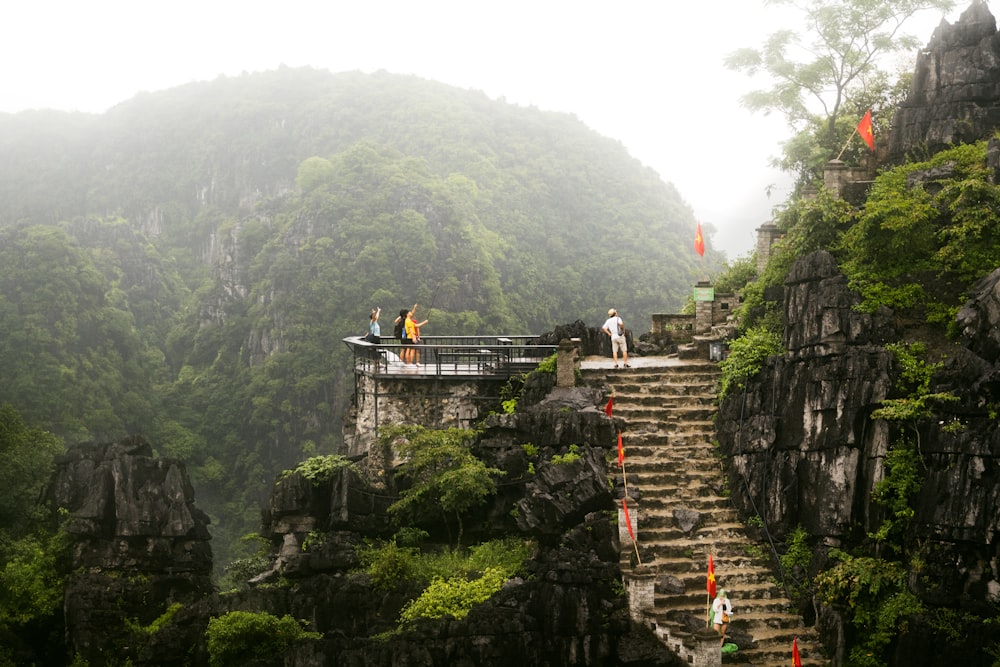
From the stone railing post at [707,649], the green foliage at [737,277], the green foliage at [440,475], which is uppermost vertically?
→ the green foliage at [737,277]

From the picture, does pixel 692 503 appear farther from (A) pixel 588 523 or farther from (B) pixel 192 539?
(B) pixel 192 539

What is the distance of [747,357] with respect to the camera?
21203 millimetres

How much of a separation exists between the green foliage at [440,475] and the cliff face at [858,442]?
535 centimetres

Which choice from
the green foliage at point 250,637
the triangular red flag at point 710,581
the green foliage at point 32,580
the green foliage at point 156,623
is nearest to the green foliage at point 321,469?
the green foliage at point 250,637

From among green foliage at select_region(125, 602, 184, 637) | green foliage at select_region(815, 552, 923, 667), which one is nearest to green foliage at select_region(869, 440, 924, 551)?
green foliage at select_region(815, 552, 923, 667)

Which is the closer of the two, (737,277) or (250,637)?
(250,637)

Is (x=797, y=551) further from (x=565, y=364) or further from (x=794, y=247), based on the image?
(x=794, y=247)

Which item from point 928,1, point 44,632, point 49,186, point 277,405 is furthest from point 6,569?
point 49,186

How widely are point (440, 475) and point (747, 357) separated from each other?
7.20m

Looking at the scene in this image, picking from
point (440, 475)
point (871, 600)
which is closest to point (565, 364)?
point (440, 475)

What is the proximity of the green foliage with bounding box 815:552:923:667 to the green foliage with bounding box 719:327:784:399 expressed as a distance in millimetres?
4840

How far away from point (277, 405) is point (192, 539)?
37848mm

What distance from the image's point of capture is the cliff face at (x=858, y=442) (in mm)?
16062

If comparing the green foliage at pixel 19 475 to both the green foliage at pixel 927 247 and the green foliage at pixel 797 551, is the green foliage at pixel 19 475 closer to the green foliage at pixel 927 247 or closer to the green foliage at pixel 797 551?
the green foliage at pixel 797 551
